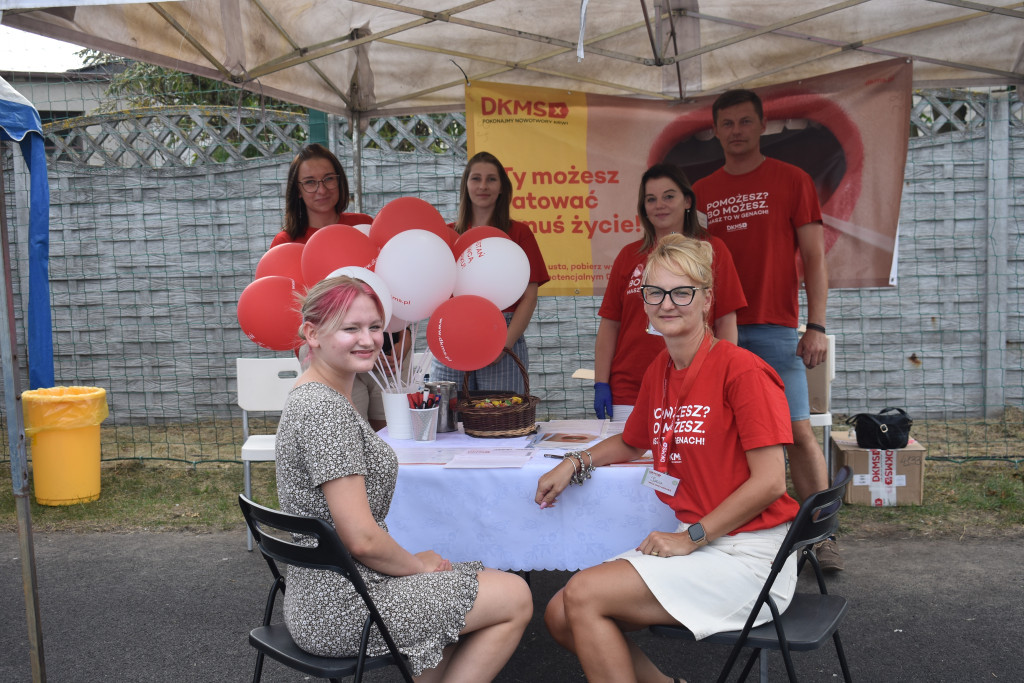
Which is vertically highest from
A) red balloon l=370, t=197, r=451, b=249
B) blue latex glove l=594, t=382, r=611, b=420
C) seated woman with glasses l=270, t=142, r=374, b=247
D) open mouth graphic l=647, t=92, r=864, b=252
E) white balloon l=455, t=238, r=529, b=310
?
open mouth graphic l=647, t=92, r=864, b=252

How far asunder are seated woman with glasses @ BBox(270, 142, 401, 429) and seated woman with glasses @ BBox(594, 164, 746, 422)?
0.85 metres

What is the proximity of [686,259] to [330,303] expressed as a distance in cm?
84

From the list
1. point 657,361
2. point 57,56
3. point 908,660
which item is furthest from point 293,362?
point 57,56

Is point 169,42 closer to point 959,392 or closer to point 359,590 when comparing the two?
point 359,590

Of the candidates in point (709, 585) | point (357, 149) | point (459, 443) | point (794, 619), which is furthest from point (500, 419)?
point (357, 149)

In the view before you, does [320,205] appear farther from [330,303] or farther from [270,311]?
[330,303]

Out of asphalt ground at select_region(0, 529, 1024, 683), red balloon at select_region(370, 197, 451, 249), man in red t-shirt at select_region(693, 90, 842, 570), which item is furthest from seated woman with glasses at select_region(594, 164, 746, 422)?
asphalt ground at select_region(0, 529, 1024, 683)

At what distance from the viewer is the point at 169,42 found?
3.18 m

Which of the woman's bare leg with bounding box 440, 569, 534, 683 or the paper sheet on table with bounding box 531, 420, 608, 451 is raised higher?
the paper sheet on table with bounding box 531, 420, 608, 451

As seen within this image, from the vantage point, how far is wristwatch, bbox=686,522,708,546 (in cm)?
183

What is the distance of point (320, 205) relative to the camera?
10.5 feet

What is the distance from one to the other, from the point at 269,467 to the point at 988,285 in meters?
4.98

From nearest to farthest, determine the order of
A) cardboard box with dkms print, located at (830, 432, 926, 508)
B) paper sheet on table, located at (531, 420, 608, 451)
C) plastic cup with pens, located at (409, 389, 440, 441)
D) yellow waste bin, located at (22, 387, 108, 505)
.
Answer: paper sheet on table, located at (531, 420, 608, 451), plastic cup with pens, located at (409, 389, 440, 441), cardboard box with dkms print, located at (830, 432, 926, 508), yellow waste bin, located at (22, 387, 108, 505)

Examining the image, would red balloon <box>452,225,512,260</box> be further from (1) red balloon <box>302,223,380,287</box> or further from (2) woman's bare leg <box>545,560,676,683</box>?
(2) woman's bare leg <box>545,560,676,683</box>
